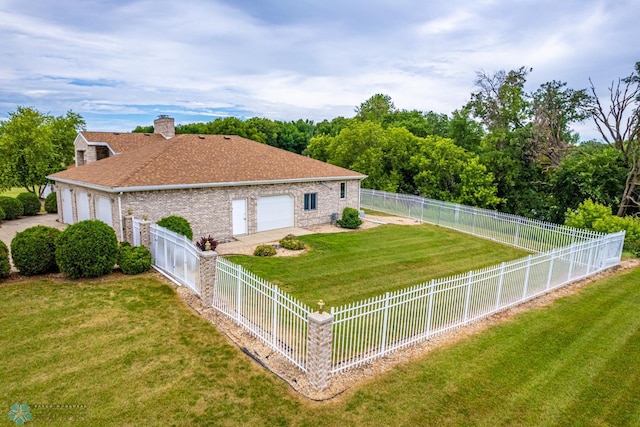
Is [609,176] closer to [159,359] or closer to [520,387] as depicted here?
[520,387]

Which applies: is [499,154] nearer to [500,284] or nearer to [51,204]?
[500,284]

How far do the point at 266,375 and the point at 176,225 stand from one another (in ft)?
31.5

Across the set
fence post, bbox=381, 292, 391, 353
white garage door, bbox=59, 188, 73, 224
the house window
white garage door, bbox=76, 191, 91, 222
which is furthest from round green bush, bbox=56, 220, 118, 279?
the house window

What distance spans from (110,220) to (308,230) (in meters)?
9.72

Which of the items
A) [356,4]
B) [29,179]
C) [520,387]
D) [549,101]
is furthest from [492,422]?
[29,179]

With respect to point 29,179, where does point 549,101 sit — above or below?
above

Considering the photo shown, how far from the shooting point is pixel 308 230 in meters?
21.3

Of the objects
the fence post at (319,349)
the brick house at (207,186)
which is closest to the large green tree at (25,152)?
the brick house at (207,186)

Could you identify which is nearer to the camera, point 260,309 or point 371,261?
point 260,309

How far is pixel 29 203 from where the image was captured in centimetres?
2467

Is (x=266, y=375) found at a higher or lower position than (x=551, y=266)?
lower

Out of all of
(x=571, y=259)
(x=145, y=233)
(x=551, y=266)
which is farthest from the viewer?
(x=145, y=233)

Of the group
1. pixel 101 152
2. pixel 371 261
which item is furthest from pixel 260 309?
pixel 101 152

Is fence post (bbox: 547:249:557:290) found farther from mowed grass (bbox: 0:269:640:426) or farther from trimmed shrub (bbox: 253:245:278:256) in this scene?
trimmed shrub (bbox: 253:245:278:256)
